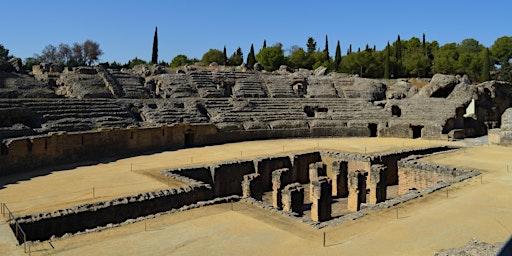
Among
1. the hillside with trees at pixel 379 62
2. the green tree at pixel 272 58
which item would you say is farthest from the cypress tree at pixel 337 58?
the green tree at pixel 272 58

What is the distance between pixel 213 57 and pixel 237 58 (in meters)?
6.35

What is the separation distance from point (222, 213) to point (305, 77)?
2910cm

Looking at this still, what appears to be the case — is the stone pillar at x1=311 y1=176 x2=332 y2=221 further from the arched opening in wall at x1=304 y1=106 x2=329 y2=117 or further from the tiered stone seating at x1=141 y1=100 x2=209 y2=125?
the arched opening in wall at x1=304 y1=106 x2=329 y2=117

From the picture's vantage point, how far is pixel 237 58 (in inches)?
2447

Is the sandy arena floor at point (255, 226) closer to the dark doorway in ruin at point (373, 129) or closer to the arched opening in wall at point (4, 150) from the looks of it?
the arched opening in wall at point (4, 150)

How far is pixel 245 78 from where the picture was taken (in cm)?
3644

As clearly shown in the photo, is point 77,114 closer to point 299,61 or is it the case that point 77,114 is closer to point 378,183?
point 378,183

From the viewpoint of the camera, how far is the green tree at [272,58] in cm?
5622

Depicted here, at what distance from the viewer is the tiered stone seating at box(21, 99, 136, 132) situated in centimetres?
2122

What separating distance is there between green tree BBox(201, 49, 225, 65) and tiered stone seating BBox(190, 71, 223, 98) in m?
21.0

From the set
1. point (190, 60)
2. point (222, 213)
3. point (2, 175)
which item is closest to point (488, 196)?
point (222, 213)

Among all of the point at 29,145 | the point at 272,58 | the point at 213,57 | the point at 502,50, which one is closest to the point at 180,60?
the point at 213,57

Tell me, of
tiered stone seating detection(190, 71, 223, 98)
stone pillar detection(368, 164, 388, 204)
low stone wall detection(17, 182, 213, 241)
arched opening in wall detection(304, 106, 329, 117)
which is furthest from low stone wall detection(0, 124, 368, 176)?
stone pillar detection(368, 164, 388, 204)

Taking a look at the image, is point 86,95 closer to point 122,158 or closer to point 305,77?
point 122,158
